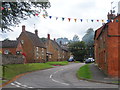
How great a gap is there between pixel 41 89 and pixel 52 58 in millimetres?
60123

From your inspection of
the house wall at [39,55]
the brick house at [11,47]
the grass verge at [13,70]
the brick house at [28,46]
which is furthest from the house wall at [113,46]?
the house wall at [39,55]

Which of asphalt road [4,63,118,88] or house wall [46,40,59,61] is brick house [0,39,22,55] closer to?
house wall [46,40,59,61]

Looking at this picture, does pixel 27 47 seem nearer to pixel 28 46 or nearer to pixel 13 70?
pixel 28 46

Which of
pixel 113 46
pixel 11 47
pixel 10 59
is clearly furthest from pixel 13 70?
pixel 11 47

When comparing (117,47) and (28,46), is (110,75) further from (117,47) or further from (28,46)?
(28,46)

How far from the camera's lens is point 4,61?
107ft

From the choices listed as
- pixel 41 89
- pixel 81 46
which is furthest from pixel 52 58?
pixel 41 89

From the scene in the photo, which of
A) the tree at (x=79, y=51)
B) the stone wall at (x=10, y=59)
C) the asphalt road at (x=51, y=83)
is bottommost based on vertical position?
the asphalt road at (x=51, y=83)

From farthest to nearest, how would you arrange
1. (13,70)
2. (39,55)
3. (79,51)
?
(79,51) → (39,55) → (13,70)

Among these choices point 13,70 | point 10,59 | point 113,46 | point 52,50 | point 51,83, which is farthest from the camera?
point 52,50

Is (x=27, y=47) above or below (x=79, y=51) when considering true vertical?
above

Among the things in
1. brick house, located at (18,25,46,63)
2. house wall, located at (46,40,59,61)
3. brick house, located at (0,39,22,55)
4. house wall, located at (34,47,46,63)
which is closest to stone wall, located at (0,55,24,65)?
brick house, located at (0,39,22,55)

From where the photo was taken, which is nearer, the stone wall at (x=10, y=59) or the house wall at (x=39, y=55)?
the stone wall at (x=10, y=59)

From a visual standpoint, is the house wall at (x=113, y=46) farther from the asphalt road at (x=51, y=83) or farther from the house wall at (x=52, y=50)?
the house wall at (x=52, y=50)
